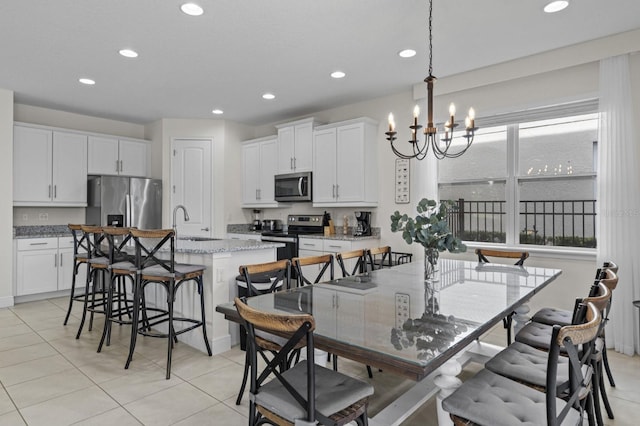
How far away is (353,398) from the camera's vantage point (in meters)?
1.48

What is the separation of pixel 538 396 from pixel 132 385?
253 cm

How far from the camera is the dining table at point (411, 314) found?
1.29m

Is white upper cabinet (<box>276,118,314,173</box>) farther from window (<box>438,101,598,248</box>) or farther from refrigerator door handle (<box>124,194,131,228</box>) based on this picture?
refrigerator door handle (<box>124,194,131,228</box>)

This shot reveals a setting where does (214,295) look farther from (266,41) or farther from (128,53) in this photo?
(128,53)

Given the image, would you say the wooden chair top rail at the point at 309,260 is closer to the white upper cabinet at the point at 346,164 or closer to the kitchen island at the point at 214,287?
the kitchen island at the point at 214,287

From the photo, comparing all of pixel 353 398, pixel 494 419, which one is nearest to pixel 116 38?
pixel 353 398

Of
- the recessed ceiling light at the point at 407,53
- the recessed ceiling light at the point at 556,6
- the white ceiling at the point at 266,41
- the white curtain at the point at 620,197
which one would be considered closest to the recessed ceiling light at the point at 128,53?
the white ceiling at the point at 266,41

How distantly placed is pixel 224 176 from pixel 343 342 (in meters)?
5.34

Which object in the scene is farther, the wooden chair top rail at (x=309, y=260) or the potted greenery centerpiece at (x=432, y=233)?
the wooden chair top rail at (x=309, y=260)

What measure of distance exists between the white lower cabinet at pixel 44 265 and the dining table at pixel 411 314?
4.64 meters

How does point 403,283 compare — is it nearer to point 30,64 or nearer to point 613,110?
point 613,110

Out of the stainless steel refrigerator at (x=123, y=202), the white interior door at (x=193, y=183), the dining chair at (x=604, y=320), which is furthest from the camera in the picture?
the white interior door at (x=193, y=183)

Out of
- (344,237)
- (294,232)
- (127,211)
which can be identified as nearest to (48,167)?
(127,211)

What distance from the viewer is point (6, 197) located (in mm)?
4777
